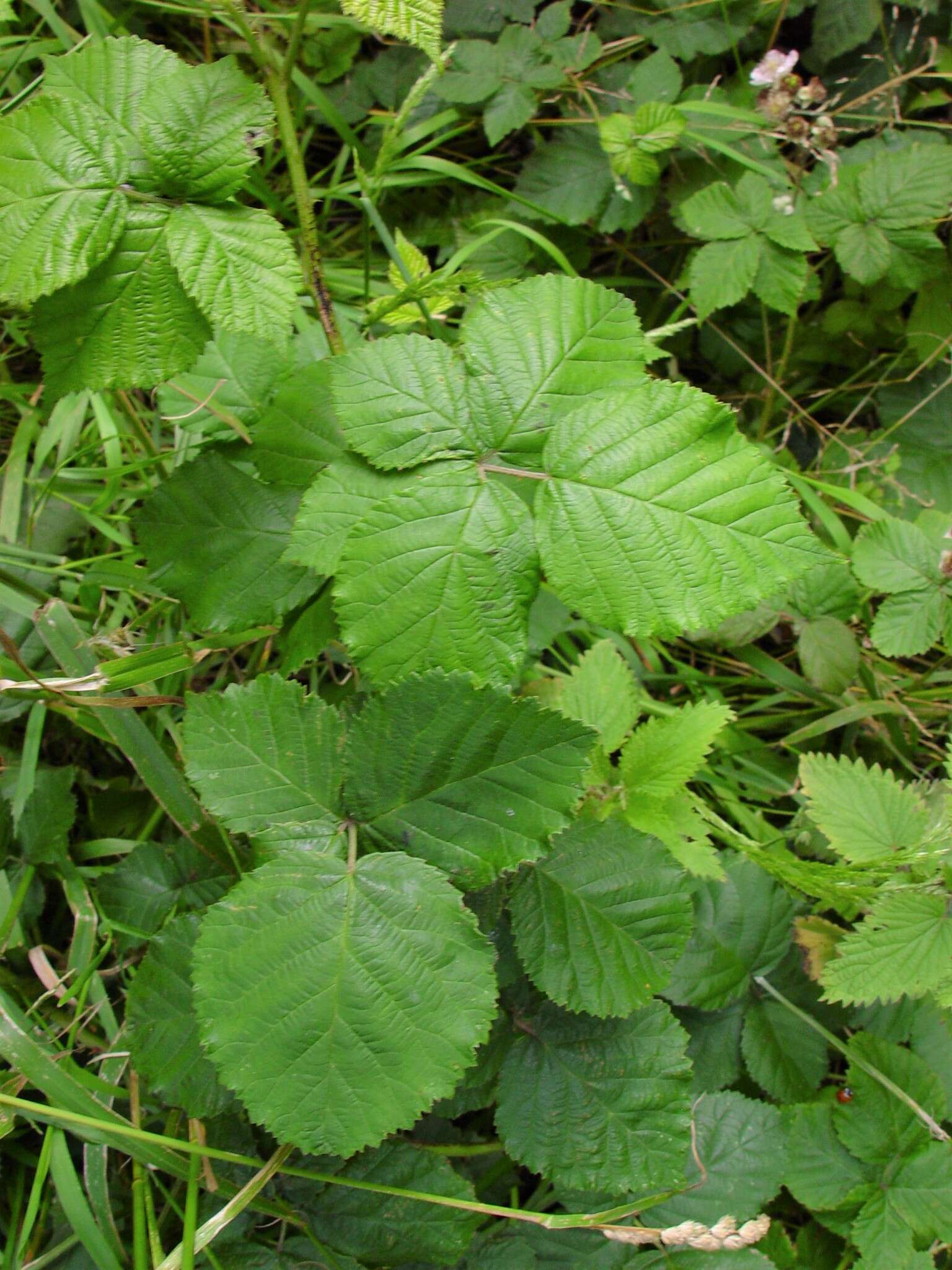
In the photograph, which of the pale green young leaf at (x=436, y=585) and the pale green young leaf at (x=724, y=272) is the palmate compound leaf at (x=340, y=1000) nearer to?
the pale green young leaf at (x=436, y=585)

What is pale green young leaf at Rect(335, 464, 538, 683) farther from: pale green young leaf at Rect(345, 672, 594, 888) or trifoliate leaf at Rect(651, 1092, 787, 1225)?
trifoliate leaf at Rect(651, 1092, 787, 1225)

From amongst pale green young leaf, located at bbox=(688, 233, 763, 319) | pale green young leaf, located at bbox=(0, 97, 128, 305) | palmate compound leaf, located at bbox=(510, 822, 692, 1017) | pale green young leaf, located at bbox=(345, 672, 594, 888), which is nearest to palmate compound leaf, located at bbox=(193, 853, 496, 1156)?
pale green young leaf, located at bbox=(345, 672, 594, 888)

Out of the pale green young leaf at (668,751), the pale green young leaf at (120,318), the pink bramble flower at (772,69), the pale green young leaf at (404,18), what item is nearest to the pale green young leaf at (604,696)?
the pale green young leaf at (668,751)

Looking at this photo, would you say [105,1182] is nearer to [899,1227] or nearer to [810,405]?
[899,1227]

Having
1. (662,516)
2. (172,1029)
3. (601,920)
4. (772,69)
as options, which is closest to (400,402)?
(662,516)

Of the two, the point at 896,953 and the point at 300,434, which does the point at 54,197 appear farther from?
the point at 896,953
